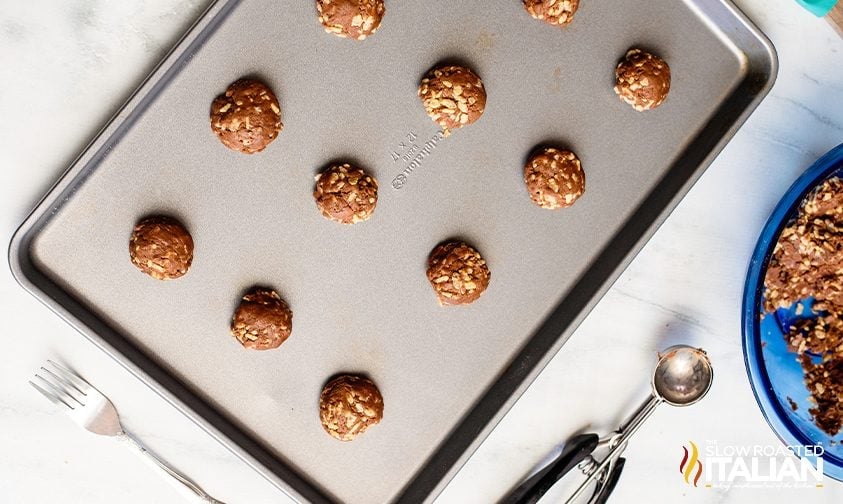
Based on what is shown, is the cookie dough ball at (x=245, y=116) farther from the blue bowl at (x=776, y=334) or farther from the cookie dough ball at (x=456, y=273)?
the blue bowl at (x=776, y=334)

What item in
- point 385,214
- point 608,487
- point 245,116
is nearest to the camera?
point 245,116

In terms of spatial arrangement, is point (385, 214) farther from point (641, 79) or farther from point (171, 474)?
point (171, 474)

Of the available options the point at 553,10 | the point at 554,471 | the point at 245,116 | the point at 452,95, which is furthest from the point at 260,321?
the point at 553,10

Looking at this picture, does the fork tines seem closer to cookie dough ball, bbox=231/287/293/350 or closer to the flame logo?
cookie dough ball, bbox=231/287/293/350

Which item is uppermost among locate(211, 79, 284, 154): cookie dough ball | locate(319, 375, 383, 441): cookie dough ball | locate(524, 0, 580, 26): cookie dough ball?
locate(524, 0, 580, 26): cookie dough ball

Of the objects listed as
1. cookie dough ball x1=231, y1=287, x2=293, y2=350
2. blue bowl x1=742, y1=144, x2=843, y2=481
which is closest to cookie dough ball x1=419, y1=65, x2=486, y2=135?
cookie dough ball x1=231, y1=287, x2=293, y2=350

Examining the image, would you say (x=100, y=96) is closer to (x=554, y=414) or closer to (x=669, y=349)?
(x=554, y=414)

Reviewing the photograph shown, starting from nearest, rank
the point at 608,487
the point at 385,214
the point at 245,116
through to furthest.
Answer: the point at 245,116, the point at 385,214, the point at 608,487
